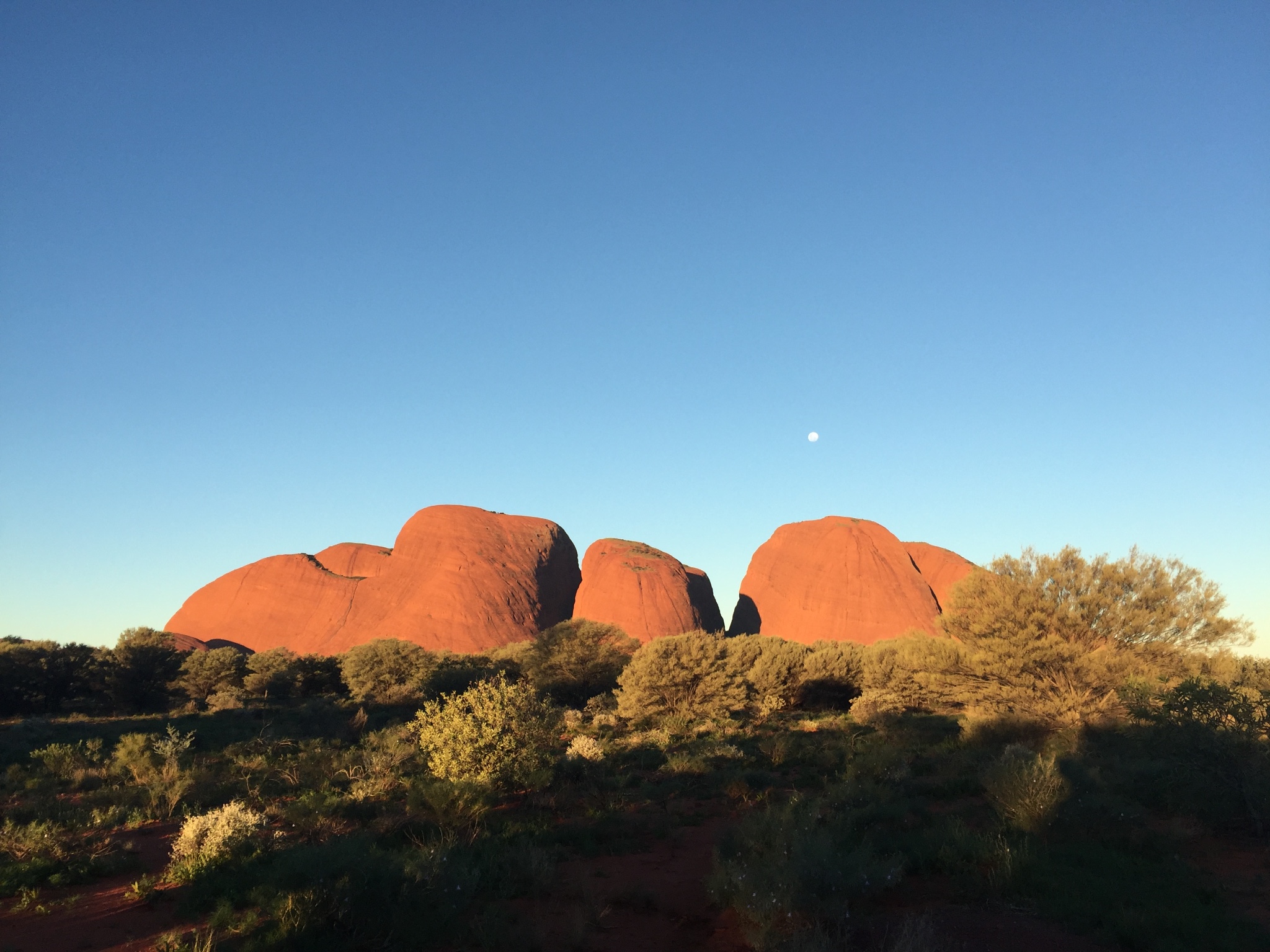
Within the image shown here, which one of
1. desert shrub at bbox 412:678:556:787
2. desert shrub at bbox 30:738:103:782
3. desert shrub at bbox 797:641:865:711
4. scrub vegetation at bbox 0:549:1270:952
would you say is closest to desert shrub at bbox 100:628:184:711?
scrub vegetation at bbox 0:549:1270:952

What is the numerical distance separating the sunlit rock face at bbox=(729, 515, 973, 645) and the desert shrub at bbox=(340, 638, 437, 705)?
3652 cm

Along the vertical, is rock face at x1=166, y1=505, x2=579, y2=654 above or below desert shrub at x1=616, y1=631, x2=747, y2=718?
above

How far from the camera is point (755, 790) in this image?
1164 cm

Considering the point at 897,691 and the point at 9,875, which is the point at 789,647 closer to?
the point at 897,691

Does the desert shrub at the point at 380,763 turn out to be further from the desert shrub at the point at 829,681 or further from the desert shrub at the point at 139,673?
the desert shrub at the point at 139,673

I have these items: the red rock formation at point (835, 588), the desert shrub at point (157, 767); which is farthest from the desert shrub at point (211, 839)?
the red rock formation at point (835, 588)

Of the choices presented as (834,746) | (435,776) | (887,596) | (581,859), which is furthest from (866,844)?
(887,596)

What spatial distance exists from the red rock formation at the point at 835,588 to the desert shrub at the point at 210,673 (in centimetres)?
4153

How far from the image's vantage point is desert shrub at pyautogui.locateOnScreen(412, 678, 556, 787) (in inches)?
419

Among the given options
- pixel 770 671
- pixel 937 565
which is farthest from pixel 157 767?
pixel 937 565

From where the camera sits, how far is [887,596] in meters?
61.0

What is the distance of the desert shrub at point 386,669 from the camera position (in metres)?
26.3

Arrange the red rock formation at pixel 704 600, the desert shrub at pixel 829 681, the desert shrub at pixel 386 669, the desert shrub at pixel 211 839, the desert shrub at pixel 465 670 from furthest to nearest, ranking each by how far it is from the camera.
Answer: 1. the red rock formation at pixel 704 600
2. the desert shrub at pixel 386 669
3. the desert shrub at pixel 465 670
4. the desert shrub at pixel 829 681
5. the desert shrub at pixel 211 839

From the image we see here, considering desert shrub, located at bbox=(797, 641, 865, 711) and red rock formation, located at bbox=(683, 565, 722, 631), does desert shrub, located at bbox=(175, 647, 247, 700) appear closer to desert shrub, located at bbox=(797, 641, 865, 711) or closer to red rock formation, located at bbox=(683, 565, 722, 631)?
desert shrub, located at bbox=(797, 641, 865, 711)
